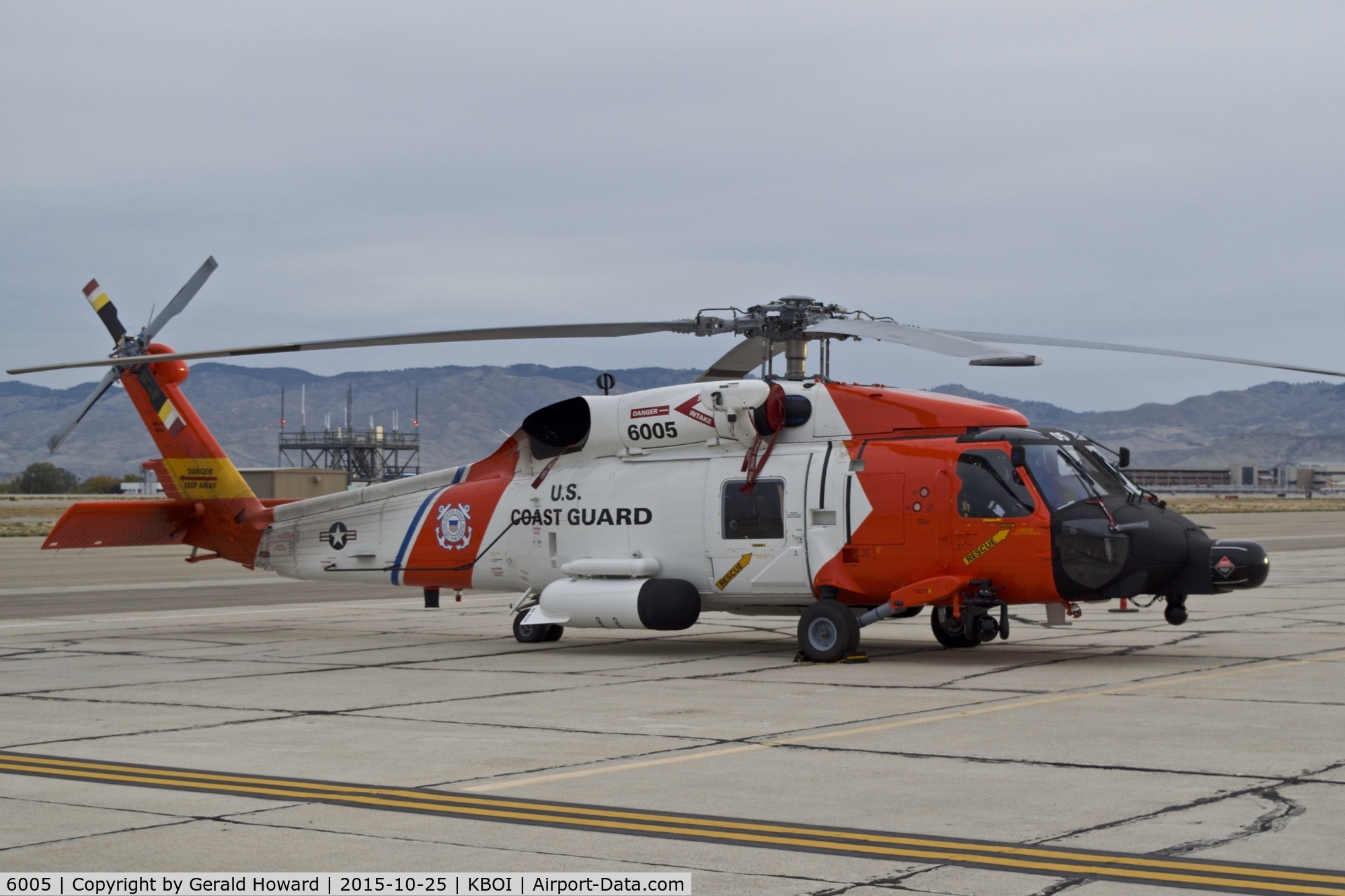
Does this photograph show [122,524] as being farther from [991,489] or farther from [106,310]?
[991,489]

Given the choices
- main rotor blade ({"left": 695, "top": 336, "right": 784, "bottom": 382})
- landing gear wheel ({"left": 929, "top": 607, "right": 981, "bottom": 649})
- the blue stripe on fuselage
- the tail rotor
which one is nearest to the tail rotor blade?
the tail rotor

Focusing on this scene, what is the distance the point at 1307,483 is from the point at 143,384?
188m

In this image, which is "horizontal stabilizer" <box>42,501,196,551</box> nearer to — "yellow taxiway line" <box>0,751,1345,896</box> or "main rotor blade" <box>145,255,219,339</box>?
"main rotor blade" <box>145,255,219,339</box>

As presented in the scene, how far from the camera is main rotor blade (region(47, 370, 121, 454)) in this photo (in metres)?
18.5

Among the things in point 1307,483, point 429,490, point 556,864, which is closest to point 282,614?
point 429,490

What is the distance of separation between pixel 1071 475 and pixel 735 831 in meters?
8.64

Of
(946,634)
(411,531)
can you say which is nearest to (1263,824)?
(946,634)

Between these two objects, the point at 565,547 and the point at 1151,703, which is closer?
the point at 1151,703

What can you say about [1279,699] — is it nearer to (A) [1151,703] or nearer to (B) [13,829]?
(A) [1151,703]

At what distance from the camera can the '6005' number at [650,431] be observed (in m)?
17.0

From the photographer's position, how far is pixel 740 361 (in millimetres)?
16984

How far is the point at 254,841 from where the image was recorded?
7227 millimetres

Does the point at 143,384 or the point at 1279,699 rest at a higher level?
the point at 143,384

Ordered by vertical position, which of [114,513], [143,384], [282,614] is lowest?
[282,614]
